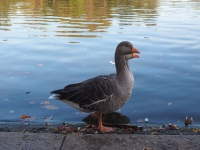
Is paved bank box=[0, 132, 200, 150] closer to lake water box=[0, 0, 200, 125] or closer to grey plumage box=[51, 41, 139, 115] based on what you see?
grey plumage box=[51, 41, 139, 115]

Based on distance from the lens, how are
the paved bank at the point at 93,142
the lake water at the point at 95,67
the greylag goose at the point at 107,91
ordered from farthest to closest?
the lake water at the point at 95,67 → the greylag goose at the point at 107,91 → the paved bank at the point at 93,142

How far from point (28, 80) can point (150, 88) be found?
3406 mm

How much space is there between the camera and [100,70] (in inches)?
369

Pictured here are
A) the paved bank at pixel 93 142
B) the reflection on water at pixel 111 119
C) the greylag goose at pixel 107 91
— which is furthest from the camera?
the reflection on water at pixel 111 119

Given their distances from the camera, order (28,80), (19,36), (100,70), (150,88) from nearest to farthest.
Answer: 1. (150,88)
2. (28,80)
3. (100,70)
4. (19,36)

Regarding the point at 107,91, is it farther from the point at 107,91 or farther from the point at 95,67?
the point at 95,67

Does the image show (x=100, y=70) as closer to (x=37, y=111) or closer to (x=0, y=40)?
(x=37, y=111)

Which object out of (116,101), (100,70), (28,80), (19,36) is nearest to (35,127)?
(116,101)

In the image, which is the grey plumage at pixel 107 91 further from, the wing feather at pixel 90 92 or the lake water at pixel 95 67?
the lake water at pixel 95 67

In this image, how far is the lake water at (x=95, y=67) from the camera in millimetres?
6695

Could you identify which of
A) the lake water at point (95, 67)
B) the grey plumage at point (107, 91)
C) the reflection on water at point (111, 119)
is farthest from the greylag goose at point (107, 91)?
the lake water at point (95, 67)

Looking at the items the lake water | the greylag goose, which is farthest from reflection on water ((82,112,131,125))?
the greylag goose

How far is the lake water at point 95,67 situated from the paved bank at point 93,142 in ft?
6.08

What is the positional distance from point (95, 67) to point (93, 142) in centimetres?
557
